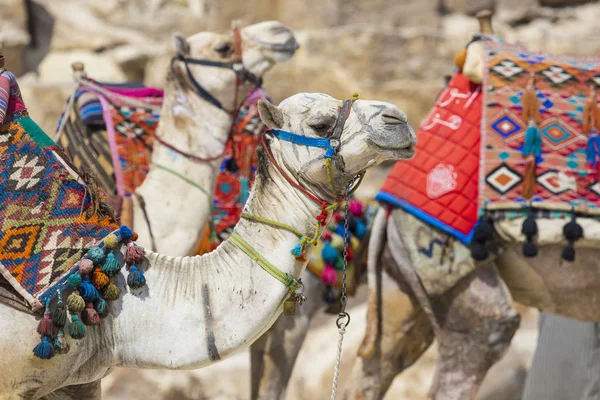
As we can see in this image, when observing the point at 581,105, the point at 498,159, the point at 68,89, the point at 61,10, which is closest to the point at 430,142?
the point at 498,159

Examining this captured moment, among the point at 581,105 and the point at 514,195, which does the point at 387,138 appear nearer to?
the point at 514,195

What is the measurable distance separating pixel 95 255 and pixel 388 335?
2.04m

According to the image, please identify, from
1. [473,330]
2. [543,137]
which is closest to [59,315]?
[473,330]

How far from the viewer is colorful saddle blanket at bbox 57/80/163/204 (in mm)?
4133

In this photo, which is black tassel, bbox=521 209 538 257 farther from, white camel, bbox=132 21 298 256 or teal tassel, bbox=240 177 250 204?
teal tassel, bbox=240 177 250 204

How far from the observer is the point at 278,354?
442 centimetres

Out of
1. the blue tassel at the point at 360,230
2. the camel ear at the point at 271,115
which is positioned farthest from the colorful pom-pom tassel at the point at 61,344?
the blue tassel at the point at 360,230

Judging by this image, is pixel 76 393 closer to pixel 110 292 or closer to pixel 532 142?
pixel 110 292

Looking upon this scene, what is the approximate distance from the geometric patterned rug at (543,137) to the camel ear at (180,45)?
133 cm

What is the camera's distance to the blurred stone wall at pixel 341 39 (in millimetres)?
9539

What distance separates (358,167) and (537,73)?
1.93 metres

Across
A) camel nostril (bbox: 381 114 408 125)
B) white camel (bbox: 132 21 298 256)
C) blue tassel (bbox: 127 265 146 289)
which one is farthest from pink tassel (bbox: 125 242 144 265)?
white camel (bbox: 132 21 298 256)

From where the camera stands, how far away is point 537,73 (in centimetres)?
409

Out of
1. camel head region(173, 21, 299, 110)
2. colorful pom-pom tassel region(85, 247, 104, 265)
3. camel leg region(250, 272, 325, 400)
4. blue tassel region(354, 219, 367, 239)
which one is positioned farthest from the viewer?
blue tassel region(354, 219, 367, 239)
